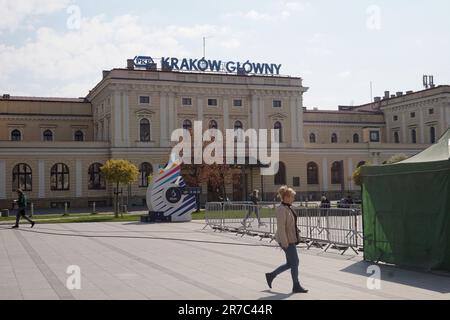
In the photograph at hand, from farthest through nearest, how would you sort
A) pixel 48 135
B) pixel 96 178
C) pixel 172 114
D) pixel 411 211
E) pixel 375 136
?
pixel 375 136 → pixel 48 135 → pixel 172 114 → pixel 96 178 → pixel 411 211

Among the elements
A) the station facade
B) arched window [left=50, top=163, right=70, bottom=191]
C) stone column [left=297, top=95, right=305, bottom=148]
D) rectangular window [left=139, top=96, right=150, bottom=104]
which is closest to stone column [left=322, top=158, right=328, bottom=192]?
the station facade

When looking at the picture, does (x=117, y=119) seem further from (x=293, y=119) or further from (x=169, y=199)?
(x=169, y=199)

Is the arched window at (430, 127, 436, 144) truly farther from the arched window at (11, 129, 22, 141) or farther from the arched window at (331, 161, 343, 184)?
the arched window at (11, 129, 22, 141)

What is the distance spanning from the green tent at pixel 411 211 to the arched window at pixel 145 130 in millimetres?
41162

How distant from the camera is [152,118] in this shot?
5388 cm

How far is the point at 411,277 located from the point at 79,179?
42.7 metres

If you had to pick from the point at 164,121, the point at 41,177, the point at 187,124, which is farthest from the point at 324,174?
the point at 41,177

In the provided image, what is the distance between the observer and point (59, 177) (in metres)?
50.5

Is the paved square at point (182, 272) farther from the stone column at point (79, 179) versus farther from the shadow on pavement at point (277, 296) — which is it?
the stone column at point (79, 179)

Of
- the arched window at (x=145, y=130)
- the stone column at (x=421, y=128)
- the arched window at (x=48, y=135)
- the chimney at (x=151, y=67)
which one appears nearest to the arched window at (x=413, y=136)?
the stone column at (x=421, y=128)

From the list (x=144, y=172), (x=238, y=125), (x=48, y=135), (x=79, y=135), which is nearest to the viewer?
(x=144, y=172)

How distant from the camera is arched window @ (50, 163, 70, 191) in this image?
1977 inches

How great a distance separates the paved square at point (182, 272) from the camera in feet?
32.3
